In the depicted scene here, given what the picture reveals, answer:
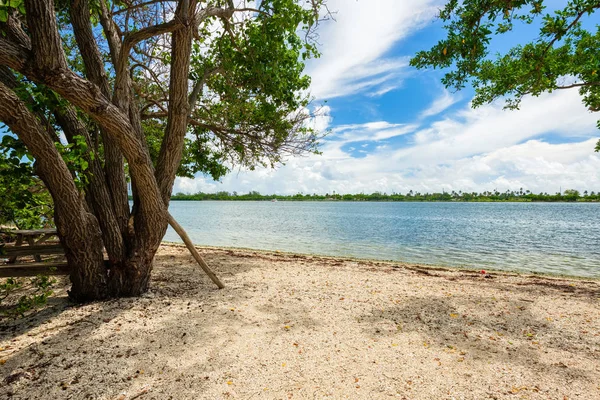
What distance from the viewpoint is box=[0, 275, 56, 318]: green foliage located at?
380 cm

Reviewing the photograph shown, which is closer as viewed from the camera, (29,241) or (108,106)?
(108,106)

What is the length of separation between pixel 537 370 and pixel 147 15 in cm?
901

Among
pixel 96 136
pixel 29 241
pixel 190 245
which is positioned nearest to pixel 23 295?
pixel 29 241

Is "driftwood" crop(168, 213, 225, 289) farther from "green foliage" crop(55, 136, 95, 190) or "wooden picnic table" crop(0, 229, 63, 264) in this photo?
"wooden picnic table" crop(0, 229, 63, 264)

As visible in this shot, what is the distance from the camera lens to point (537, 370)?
336 cm

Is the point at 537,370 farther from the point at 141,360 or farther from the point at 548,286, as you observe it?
the point at 548,286

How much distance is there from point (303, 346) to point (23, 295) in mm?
4884

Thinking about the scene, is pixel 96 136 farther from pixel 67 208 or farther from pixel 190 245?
pixel 190 245

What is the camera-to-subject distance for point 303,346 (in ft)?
12.6

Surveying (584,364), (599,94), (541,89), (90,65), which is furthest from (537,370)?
(599,94)

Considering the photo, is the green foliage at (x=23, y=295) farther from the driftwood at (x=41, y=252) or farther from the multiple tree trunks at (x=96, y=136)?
the multiple tree trunks at (x=96, y=136)

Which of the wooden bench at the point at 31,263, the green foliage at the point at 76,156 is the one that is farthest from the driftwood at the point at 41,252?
the green foliage at the point at 76,156

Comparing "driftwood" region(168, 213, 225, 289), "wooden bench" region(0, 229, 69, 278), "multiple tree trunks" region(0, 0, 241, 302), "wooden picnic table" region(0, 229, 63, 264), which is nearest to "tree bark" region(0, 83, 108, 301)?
"multiple tree trunks" region(0, 0, 241, 302)

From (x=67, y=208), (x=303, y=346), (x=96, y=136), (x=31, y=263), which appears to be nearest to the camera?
(x=303, y=346)
